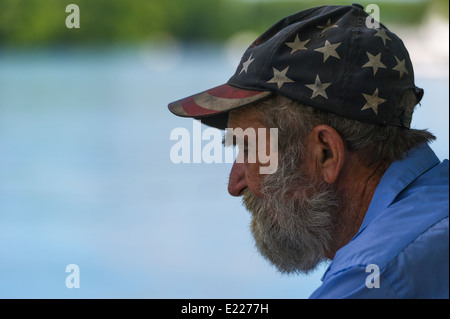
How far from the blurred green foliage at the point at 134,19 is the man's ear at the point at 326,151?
16.3 meters

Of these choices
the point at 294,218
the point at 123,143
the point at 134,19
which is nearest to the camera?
the point at 294,218

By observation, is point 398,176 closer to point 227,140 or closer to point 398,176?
point 398,176

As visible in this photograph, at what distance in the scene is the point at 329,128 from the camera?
1.21 m

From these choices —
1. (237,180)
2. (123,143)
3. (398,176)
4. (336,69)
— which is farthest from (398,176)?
(123,143)

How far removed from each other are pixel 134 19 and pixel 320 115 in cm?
1899

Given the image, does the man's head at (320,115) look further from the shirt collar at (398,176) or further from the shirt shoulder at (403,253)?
the shirt shoulder at (403,253)

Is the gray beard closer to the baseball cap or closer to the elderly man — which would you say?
the elderly man

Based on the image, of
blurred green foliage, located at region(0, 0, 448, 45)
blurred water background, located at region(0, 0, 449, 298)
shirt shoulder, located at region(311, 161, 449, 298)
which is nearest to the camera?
shirt shoulder, located at region(311, 161, 449, 298)

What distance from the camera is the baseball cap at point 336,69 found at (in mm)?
1189

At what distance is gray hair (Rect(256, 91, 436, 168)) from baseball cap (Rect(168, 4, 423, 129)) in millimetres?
19

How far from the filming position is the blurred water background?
462 cm

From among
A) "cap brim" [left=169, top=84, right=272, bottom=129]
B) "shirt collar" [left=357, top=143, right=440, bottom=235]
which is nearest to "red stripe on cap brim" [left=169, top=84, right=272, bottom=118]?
"cap brim" [left=169, top=84, right=272, bottom=129]

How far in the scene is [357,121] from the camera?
1211mm
